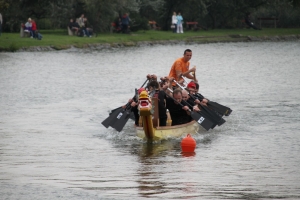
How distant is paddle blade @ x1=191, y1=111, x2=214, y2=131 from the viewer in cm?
2202

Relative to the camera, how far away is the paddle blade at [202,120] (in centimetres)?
2202

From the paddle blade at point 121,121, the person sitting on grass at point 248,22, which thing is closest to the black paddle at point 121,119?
the paddle blade at point 121,121

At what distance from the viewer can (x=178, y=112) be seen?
2239 cm

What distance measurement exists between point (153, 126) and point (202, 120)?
158 cm

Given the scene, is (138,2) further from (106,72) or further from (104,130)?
(104,130)

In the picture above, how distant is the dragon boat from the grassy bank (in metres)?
29.2

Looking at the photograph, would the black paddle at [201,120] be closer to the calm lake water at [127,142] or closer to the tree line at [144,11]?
the calm lake water at [127,142]

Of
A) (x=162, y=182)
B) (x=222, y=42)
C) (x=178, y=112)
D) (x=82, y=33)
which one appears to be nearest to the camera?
(x=162, y=182)

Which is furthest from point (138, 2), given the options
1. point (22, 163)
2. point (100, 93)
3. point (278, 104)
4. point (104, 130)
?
point (22, 163)

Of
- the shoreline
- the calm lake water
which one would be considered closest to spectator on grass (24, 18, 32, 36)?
the shoreline

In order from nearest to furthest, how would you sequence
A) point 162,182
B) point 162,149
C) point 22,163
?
point 162,182, point 22,163, point 162,149

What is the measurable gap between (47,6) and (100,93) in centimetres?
2757

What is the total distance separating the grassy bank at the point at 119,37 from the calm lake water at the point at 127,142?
271 inches

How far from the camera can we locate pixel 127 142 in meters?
22.0
